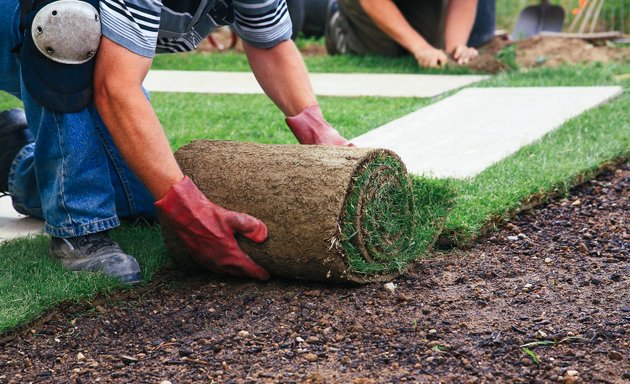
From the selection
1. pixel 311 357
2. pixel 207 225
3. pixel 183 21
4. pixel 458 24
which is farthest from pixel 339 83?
pixel 311 357

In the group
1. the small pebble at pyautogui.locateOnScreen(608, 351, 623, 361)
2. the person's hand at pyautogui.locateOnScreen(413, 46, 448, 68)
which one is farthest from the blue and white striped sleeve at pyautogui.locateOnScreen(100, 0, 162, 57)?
the person's hand at pyautogui.locateOnScreen(413, 46, 448, 68)

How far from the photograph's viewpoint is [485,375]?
2297mm

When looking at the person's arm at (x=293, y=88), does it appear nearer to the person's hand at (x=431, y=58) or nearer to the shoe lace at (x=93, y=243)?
the shoe lace at (x=93, y=243)

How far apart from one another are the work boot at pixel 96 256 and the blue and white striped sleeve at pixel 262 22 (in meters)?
0.87

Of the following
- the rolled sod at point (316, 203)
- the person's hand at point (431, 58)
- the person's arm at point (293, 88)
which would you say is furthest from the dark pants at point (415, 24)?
the rolled sod at point (316, 203)

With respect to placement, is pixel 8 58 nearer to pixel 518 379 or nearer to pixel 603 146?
pixel 518 379

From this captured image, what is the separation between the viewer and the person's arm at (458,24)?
7.09 metres

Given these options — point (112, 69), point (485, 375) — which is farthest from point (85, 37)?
point (485, 375)

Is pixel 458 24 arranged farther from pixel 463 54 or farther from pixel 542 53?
pixel 542 53

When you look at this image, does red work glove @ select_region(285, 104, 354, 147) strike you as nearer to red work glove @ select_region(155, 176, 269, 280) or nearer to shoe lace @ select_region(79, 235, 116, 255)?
red work glove @ select_region(155, 176, 269, 280)

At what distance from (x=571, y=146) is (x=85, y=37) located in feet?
8.27

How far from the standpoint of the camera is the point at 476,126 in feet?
16.3

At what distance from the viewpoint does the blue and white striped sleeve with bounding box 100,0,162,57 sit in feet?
9.12

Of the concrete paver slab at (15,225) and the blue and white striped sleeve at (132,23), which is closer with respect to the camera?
the blue and white striped sleeve at (132,23)
